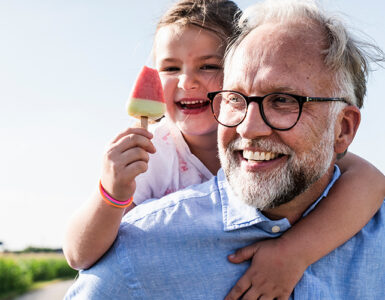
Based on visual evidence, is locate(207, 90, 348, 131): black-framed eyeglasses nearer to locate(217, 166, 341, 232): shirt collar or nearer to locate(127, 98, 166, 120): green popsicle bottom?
locate(217, 166, 341, 232): shirt collar

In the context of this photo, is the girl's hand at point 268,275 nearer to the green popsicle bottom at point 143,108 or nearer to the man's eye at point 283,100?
the man's eye at point 283,100

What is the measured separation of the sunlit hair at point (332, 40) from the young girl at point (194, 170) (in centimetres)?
49

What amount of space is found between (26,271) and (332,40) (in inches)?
1670

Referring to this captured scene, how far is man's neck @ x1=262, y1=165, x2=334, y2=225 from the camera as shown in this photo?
8.99 feet

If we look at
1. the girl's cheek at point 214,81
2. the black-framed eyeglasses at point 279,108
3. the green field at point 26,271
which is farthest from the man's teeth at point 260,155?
the green field at point 26,271

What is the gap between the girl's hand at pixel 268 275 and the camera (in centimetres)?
246

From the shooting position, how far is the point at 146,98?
2.93 metres

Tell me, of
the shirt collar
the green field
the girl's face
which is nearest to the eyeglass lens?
the shirt collar

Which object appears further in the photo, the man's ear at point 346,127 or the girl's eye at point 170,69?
the girl's eye at point 170,69

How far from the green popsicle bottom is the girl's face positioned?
0.54 m

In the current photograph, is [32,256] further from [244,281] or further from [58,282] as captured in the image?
[244,281]

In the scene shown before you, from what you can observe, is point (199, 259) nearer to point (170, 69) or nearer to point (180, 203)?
point (180, 203)

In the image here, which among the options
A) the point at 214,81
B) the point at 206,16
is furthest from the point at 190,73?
the point at 206,16

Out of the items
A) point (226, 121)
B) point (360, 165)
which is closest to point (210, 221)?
point (226, 121)
